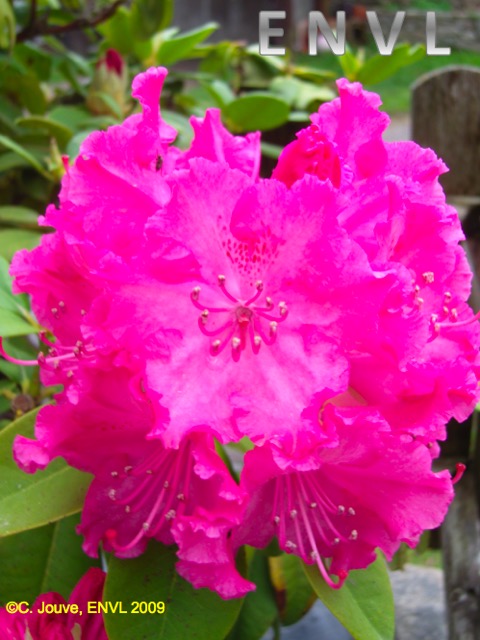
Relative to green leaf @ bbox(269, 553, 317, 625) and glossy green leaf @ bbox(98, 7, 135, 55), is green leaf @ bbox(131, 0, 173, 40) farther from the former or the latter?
green leaf @ bbox(269, 553, 317, 625)

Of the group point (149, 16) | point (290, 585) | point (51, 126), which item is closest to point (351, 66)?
point (149, 16)

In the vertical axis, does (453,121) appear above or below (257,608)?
above

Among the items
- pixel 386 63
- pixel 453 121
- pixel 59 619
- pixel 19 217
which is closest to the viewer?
pixel 59 619

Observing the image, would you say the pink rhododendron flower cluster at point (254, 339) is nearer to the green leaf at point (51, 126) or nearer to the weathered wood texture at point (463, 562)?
the green leaf at point (51, 126)

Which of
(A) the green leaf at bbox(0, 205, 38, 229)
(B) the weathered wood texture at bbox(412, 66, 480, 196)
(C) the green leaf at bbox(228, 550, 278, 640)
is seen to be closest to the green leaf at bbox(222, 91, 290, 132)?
(A) the green leaf at bbox(0, 205, 38, 229)

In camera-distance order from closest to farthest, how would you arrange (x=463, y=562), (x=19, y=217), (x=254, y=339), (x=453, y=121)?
(x=254, y=339)
(x=19, y=217)
(x=463, y=562)
(x=453, y=121)

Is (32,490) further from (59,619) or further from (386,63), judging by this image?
(386,63)
